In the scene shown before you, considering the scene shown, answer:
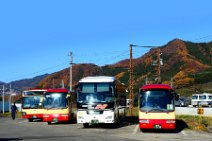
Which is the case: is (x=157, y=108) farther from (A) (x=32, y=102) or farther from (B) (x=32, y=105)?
(A) (x=32, y=102)

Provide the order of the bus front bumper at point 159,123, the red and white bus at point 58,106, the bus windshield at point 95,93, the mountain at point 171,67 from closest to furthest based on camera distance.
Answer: the bus front bumper at point 159,123
the bus windshield at point 95,93
the red and white bus at point 58,106
the mountain at point 171,67

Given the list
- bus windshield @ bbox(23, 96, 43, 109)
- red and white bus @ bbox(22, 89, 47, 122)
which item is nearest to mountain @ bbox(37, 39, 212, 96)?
red and white bus @ bbox(22, 89, 47, 122)

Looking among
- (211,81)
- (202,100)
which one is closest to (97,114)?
(202,100)

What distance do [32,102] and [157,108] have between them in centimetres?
1858

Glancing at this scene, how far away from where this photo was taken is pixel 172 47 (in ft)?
563

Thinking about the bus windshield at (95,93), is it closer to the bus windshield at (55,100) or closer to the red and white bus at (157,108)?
the red and white bus at (157,108)

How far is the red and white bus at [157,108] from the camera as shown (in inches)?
977

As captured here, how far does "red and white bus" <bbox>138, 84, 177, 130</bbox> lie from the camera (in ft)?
81.5

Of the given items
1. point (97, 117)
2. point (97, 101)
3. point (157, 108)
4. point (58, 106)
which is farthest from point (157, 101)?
point (58, 106)

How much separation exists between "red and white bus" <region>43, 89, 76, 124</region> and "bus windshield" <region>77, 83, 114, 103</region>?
532 centimetres

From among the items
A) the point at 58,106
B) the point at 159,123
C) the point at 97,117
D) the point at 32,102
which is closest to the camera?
the point at 159,123

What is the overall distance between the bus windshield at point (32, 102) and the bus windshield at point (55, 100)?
6.85 meters

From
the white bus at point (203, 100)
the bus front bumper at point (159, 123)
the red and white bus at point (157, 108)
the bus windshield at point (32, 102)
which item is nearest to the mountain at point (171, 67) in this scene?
the white bus at point (203, 100)

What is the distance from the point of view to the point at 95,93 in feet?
90.4
